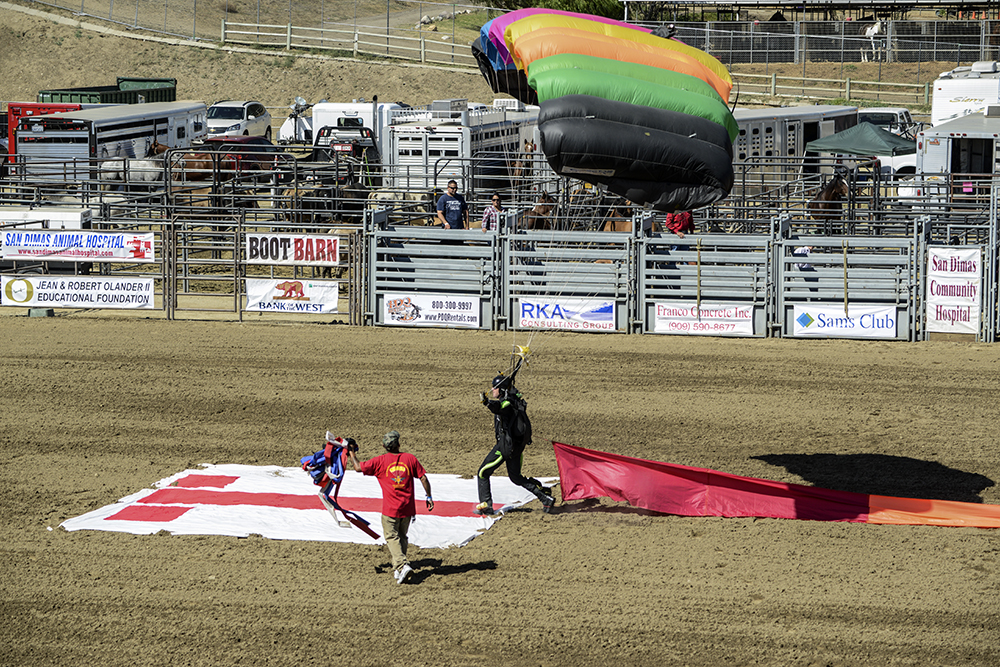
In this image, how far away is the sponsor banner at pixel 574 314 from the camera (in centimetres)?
1938

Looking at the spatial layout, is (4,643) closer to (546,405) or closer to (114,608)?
(114,608)

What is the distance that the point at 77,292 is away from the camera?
21.3m

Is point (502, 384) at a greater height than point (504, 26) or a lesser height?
lesser

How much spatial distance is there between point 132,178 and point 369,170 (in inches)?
257

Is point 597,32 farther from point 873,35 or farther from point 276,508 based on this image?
point 873,35

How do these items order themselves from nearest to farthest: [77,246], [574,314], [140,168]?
[574,314]
[77,246]
[140,168]

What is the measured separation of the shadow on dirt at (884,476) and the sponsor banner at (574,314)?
6905 mm

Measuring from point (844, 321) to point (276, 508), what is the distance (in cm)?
1126

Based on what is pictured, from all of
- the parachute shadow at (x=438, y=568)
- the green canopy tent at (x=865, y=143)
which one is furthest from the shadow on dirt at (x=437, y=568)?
the green canopy tent at (x=865, y=143)

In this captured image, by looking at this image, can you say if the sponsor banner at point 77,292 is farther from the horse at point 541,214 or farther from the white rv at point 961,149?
the white rv at point 961,149

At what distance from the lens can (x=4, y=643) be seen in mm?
8234

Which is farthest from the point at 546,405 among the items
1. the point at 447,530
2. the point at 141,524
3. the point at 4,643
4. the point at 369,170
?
the point at 369,170

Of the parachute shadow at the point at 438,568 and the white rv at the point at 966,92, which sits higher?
the white rv at the point at 966,92

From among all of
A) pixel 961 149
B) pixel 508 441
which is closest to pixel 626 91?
pixel 508 441
